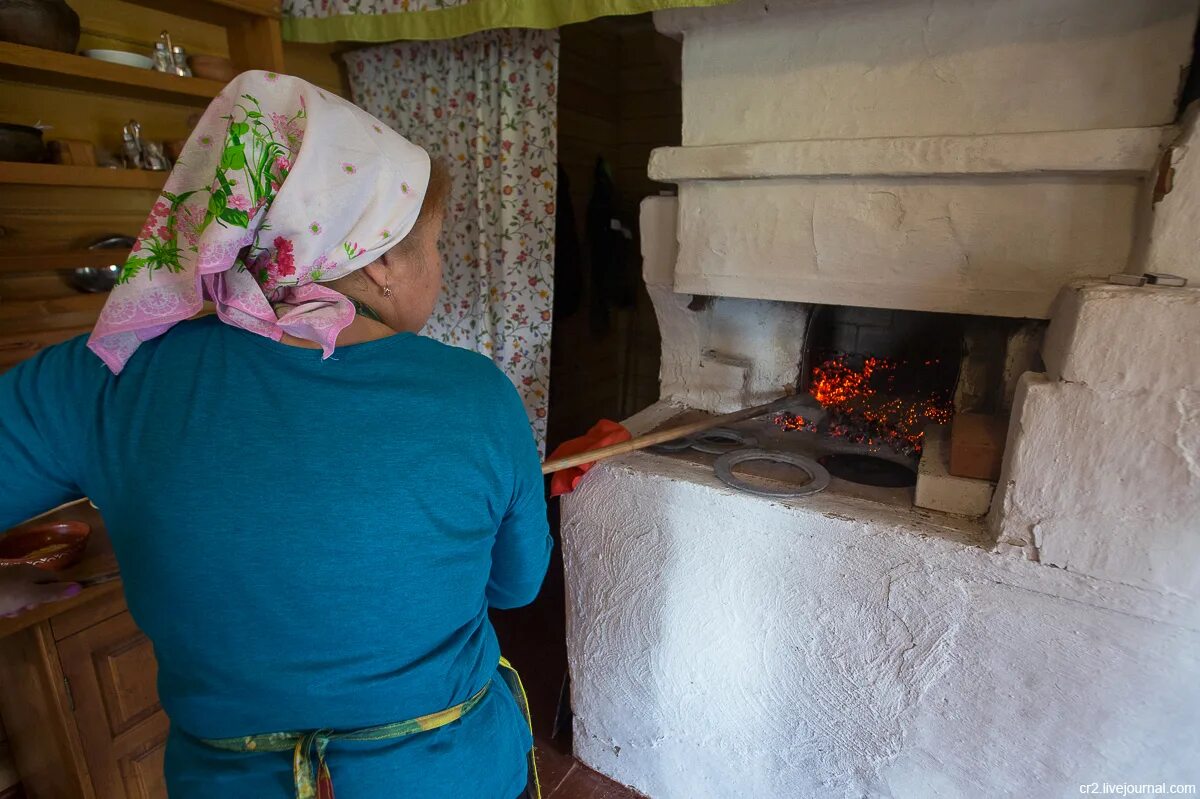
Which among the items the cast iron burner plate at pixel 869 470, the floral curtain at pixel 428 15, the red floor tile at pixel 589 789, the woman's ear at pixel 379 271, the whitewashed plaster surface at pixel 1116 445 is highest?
the floral curtain at pixel 428 15

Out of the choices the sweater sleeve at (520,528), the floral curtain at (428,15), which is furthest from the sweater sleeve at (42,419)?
the floral curtain at (428,15)

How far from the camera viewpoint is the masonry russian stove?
0.88 m

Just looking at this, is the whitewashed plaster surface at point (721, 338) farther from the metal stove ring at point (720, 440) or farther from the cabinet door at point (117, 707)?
the cabinet door at point (117, 707)

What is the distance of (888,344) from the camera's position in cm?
185

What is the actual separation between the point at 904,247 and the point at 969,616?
67 cm

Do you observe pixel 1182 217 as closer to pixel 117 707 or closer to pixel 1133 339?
pixel 1133 339

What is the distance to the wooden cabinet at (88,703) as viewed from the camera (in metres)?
1.10

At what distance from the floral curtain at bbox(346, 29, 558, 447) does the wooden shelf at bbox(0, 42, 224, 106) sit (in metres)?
0.65

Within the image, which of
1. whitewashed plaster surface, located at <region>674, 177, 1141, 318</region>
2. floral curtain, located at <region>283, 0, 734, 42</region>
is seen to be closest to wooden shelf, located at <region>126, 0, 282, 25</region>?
floral curtain, located at <region>283, 0, 734, 42</region>

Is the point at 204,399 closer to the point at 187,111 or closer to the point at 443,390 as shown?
the point at 443,390

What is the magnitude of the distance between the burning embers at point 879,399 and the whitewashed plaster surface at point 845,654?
0.38m

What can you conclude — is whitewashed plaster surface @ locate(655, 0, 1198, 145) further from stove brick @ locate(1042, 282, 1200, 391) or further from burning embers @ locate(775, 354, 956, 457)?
burning embers @ locate(775, 354, 956, 457)

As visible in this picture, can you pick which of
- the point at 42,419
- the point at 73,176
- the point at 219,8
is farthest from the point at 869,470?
the point at 219,8

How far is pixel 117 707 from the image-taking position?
1200 millimetres
